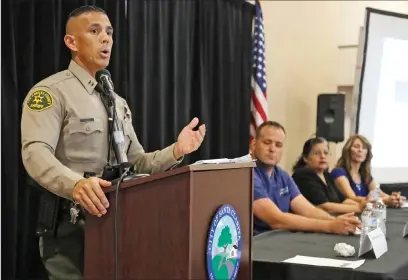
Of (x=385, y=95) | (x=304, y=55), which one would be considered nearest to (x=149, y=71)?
(x=385, y=95)

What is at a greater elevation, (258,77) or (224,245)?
(258,77)

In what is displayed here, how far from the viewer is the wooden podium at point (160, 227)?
1422mm

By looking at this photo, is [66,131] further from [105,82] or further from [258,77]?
[258,77]

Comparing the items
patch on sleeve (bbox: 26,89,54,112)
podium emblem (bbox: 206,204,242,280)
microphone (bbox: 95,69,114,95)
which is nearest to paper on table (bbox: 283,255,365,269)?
podium emblem (bbox: 206,204,242,280)

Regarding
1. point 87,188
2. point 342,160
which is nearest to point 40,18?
point 87,188

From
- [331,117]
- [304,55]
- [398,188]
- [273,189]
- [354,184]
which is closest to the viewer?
[273,189]

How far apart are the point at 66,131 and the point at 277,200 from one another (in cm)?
158

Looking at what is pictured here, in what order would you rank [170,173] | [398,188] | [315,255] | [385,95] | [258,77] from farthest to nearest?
1. [258,77]
2. [398,188]
3. [385,95]
4. [315,255]
5. [170,173]

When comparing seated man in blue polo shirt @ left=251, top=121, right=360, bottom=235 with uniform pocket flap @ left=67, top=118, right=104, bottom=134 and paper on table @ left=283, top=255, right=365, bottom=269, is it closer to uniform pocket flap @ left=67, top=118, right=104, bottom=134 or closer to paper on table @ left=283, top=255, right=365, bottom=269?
paper on table @ left=283, top=255, right=365, bottom=269

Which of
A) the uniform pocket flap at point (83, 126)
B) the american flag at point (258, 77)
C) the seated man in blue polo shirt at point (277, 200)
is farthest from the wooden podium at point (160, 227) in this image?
the american flag at point (258, 77)

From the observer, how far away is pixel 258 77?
4914mm

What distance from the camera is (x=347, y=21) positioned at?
647cm

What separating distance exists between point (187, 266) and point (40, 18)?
1947 mm

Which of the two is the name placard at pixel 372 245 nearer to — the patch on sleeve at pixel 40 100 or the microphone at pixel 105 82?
the microphone at pixel 105 82
